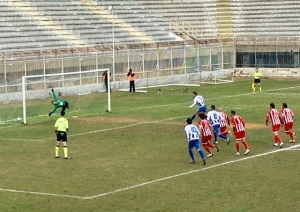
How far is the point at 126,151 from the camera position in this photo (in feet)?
104

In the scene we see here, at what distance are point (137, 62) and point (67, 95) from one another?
14.8 m

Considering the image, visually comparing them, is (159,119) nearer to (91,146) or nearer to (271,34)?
(91,146)

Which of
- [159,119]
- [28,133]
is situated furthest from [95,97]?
[28,133]

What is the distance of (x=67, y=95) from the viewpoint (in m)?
48.0

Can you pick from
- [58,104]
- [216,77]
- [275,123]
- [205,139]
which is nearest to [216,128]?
[275,123]

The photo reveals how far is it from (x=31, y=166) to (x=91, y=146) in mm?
4828

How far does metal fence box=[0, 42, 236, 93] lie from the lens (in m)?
52.0

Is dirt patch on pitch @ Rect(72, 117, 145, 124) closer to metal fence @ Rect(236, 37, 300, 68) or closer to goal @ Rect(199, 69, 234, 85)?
goal @ Rect(199, 69, 234, 85)

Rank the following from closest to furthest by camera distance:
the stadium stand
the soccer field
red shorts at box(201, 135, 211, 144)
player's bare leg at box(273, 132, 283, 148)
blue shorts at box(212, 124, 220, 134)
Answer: the soccer field < red shorts at box(201, 135, 211, 144) < player's bare leg at box(273, 132, 283, 148) < blue shorts at box(212, 124, 220, 134) < the stadium stand

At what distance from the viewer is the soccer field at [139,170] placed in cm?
2267

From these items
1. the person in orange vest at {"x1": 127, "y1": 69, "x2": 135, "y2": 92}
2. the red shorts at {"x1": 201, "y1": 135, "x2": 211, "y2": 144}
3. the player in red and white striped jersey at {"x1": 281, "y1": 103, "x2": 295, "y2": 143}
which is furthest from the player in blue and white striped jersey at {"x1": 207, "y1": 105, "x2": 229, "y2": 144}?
the person in orange vest at {"x1": 127, "y1": 69, "x2": 135, "y2": 92}

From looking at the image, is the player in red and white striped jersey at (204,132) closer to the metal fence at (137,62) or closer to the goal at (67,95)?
the goal at (67,95)

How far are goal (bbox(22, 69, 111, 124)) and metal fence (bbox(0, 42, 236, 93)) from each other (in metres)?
1.54

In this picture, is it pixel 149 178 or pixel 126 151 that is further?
pixel 126 151
